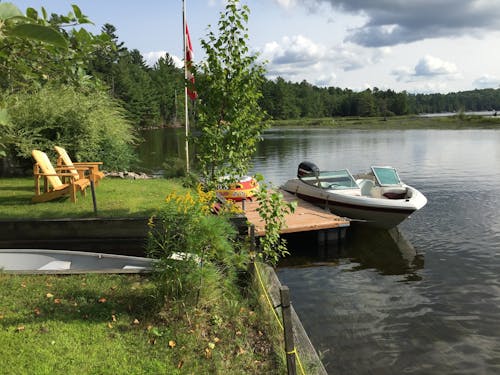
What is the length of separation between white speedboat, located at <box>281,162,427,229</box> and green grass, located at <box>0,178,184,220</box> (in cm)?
458

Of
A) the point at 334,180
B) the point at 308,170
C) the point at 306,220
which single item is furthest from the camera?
the point at 308,170

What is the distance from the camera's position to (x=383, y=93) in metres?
150

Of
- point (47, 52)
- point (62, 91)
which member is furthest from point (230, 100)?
point (62, 91)

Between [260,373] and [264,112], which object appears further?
[264,112]

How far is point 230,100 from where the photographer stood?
22.7 feet

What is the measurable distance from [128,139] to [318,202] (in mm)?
8845

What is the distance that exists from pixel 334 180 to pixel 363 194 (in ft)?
3.96

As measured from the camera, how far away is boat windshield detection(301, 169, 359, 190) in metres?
14.2

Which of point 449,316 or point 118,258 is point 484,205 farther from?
point 118,258

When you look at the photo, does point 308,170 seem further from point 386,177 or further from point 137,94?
point 137,94

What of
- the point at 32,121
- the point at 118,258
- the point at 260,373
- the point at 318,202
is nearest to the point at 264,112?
the point at 118,258

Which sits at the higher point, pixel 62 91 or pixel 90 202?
pixel 62 91

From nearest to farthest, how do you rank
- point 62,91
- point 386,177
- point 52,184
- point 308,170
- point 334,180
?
point 52,184, point 386,177, point 334,180, point 308,170, point 62,91

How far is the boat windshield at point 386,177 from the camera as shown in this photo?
559 inches
